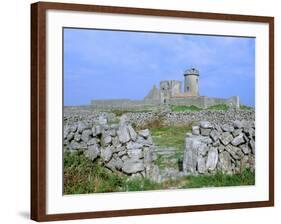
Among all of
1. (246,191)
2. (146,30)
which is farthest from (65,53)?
(246,191)

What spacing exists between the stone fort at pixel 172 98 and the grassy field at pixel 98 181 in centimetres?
38

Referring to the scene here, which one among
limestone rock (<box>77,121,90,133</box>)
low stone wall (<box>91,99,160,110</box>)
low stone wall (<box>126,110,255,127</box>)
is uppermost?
low stone wall (<box>91,99,160,110</box>)

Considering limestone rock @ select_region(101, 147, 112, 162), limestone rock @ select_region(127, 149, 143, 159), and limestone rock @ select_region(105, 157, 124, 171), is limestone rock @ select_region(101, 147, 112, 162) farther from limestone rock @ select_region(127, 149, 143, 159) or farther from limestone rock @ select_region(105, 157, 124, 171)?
limestone rock @ select_region(127, 149, 143, 159)

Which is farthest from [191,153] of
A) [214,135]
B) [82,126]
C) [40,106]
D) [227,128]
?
[40,106]

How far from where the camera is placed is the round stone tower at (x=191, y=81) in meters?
5.72

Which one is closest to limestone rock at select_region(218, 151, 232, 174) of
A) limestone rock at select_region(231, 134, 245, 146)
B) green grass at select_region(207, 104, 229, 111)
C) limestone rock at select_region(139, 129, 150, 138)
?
limestone rock at select_region(231, 134, 245, 146)

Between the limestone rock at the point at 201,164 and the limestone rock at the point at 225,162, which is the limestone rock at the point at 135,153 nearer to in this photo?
the limestone rock at the point at 201,164

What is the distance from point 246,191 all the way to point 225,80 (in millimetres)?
795

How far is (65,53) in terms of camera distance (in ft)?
17.3

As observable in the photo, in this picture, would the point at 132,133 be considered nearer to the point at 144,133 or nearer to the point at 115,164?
the point at 144,133

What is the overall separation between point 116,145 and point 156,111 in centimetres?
36

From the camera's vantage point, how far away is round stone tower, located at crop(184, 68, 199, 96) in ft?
18.8

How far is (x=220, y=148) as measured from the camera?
588 cm

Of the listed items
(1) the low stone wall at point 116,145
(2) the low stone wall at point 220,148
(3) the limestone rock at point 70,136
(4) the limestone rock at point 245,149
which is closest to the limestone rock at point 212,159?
(2) the low stone wall at point 220,148
